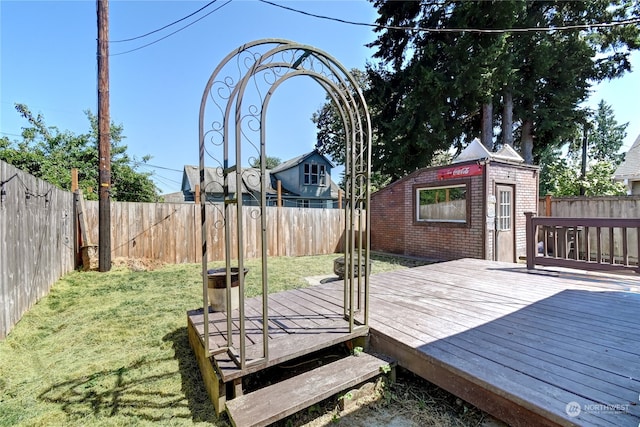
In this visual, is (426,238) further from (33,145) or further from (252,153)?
(33,145)

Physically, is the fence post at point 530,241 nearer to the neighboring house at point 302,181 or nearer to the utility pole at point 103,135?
the utility pole at point 103,135

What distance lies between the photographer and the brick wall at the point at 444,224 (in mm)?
6750

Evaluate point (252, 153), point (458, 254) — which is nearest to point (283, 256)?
point (458, 254)

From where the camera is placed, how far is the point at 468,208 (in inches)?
275

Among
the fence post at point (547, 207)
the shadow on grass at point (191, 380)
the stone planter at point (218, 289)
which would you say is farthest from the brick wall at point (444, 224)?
the shadow on grass at point (191, 380)

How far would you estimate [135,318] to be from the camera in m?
3.67

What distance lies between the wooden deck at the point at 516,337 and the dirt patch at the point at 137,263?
4634mm

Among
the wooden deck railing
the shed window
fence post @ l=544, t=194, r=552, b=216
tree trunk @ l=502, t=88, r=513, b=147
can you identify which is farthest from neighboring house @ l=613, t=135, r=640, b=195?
the wooden deck railing

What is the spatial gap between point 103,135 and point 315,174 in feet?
44.2

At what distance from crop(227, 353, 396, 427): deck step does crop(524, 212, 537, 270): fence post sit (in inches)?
159

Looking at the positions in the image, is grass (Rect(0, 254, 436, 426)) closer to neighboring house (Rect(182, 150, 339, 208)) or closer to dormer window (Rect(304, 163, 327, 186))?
neighboring house (Rect(182, 150, 339, 208))

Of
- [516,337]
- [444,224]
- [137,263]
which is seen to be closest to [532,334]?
[516,337]

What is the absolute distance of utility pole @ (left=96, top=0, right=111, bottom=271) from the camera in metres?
5.93

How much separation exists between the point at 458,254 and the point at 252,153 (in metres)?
6.72
